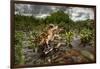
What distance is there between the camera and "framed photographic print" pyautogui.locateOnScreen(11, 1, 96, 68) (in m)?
2.01

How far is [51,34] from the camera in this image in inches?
83.7

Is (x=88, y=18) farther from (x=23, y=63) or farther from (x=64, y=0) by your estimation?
(x=23, y=63)

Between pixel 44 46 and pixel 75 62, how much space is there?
45 cm

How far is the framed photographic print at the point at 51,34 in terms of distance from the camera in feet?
6.59

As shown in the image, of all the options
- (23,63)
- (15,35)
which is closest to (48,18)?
(15,35)

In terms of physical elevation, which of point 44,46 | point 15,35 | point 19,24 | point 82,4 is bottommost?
point 44,46

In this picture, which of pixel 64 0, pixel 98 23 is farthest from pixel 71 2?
pixel 98 23

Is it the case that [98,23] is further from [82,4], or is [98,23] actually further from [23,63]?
[23,63]

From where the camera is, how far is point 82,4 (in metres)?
2.24

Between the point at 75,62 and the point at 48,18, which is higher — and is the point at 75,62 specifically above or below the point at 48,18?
below

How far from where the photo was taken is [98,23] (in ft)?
7.63
